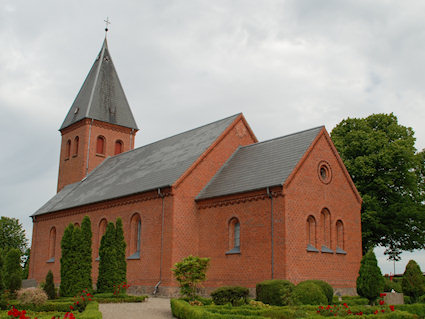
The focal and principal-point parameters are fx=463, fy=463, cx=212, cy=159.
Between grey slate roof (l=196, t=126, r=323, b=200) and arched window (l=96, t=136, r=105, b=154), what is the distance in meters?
16.4

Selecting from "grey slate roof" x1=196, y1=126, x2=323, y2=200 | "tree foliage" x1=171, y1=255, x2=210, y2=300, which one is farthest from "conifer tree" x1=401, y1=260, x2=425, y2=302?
"tree foliage" x1=171, y1=255, x2=210, y2=300

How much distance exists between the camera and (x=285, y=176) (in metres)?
21.7

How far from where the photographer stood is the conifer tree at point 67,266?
20.3 m

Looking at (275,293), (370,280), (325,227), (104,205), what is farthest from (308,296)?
(104,205)

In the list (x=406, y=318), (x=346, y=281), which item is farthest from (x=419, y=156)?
(x=406, y=318)

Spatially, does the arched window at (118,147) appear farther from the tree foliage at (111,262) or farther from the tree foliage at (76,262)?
the tree foliage at (76,262)

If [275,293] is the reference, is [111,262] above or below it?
above

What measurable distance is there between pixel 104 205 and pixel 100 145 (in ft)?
39.3

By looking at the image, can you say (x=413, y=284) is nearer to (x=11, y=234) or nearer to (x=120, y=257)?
(x=120, y=257)

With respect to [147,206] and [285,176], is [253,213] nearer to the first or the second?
[285,176]

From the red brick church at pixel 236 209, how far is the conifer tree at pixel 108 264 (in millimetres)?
3008

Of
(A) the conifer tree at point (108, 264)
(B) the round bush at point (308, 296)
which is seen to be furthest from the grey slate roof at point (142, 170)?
(B) the round bush at point (308, 296)

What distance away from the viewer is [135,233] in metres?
27.0

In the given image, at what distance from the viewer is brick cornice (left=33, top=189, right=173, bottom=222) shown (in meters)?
25.8
